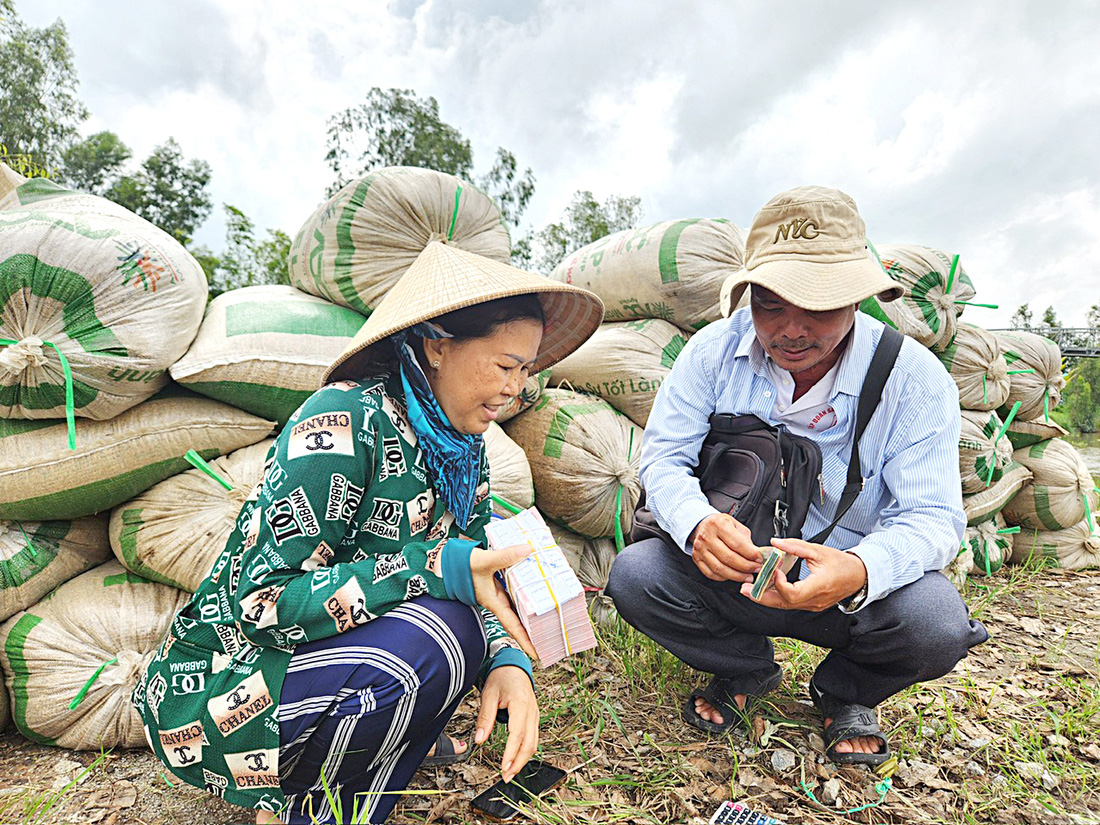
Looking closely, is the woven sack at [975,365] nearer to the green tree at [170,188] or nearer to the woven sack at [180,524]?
the woven sack at [180,524]

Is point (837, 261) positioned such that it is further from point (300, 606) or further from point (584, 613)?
point (300, 606)

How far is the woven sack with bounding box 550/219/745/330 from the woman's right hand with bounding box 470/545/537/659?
1.89m

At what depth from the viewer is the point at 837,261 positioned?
1.67 m

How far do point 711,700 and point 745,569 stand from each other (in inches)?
22.3

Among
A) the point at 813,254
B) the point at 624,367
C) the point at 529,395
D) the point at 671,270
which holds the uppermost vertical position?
the point at 671,270

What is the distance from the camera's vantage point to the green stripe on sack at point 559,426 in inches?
100

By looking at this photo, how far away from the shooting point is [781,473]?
1.69 metres

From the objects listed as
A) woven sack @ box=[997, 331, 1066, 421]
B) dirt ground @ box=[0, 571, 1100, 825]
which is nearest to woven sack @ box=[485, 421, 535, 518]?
dirt ground @ box=[0, 571, 1100, 825]

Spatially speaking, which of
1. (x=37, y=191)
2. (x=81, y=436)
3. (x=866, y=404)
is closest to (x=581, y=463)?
(x=866, y=404)

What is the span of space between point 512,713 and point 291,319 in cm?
143

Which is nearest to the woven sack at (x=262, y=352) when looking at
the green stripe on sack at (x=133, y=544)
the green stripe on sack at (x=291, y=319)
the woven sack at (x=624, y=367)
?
the green stripe on sack at (x=291, y=319)

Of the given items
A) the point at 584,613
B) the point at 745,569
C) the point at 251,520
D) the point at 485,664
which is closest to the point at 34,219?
the point at 251,520

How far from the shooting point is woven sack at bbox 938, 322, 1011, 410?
3.27m

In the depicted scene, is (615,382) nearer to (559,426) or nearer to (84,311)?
(559,426)
